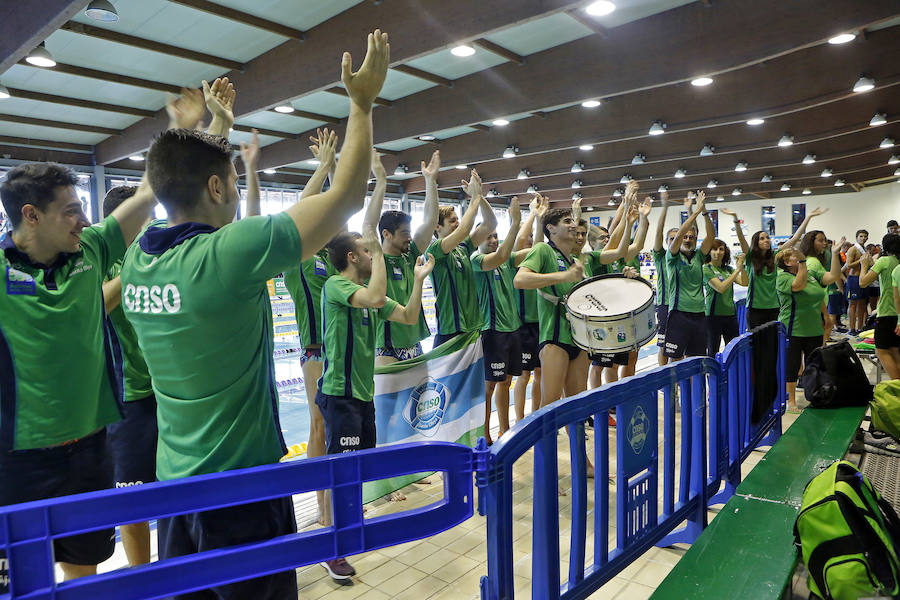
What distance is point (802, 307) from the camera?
6391mm

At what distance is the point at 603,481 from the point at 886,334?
6.11 metres

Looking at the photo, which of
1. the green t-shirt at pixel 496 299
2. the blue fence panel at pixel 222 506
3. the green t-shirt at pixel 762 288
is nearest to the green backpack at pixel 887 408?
the green t-shirt at pixel 762 288

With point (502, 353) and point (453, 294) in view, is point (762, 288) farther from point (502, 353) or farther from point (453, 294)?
point (453, 294)

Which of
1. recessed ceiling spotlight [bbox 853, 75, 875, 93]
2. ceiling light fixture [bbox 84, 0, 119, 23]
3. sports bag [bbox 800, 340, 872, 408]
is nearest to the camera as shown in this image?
sports bag [bbox 800, 340, 872, 408]

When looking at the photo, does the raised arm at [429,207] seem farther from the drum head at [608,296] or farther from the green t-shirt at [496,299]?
the drum head at [608,296]

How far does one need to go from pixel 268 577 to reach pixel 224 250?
2.85 ft

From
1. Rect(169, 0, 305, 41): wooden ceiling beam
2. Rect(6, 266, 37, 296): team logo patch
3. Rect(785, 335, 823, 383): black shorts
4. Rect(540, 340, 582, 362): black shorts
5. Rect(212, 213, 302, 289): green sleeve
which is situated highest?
Rect(169, 0, 305, 41): wooden ceiling beam

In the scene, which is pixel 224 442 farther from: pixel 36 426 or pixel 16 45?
pixel 16 45

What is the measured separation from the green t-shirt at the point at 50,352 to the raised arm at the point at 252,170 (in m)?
0.84

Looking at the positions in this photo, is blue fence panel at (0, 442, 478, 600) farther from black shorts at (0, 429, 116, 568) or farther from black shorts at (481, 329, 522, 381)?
black shorts at (481, 329, 522, 381)

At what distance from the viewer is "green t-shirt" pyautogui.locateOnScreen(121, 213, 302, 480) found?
1387mm

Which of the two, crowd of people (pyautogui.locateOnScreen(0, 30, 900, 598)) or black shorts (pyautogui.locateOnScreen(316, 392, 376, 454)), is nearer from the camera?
crowd of people (pyautogui.locateOnScreen(0, 30, 900, 598))

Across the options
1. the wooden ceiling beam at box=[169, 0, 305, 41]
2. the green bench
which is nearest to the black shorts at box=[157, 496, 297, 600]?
the green bench

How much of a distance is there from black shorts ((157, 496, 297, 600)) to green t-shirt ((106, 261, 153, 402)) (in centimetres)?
133
